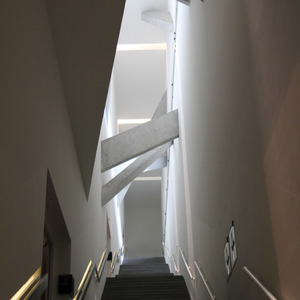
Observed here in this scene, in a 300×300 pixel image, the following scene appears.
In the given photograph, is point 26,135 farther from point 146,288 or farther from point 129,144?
point 146,288

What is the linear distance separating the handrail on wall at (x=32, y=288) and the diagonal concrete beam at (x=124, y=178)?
4943mm

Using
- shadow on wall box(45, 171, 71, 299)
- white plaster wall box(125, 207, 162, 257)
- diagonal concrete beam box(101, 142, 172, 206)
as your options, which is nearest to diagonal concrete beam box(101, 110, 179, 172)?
diagonal concrete beam box(101, 142, 172, 206)

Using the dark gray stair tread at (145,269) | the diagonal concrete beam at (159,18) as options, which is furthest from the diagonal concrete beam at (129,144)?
the dark gray stair tread at (145,269)

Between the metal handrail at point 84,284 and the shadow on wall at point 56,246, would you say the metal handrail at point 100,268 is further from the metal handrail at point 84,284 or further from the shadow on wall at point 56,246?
the shadow on wall at point 56,246

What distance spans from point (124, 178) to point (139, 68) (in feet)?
17.6

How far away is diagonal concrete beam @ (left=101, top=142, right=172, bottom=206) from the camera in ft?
25.8

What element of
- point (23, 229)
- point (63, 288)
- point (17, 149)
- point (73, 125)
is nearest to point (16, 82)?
point (17, 149)

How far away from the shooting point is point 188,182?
659cm

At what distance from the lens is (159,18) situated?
9.82 meters

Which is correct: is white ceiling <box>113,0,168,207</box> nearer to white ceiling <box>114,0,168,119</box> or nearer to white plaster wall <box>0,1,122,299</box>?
white ceiling <box>114,0,168,119</box>

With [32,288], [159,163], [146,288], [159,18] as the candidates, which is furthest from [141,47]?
[32,288]

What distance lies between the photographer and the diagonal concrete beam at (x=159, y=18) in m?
9.74

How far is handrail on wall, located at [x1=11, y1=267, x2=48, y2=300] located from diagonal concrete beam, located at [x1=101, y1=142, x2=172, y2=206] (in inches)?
195

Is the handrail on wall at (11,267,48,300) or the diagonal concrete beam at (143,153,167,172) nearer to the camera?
the handrail on wall at (11,267,48,300)
